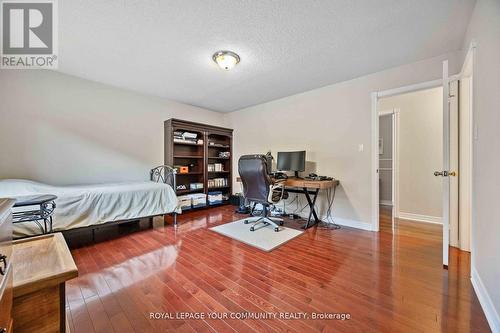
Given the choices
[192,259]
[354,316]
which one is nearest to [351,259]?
[354,316]

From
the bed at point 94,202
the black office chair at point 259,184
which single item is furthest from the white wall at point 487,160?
the bed at point 94,202

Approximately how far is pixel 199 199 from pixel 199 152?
1.10 m

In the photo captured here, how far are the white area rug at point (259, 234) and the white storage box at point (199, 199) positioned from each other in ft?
3.74

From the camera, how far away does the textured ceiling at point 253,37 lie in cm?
172

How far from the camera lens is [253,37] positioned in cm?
211

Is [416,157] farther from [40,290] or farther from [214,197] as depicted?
[40,290]

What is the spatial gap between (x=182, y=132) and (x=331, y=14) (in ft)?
10.8

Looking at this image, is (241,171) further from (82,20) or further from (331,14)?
(82,20)

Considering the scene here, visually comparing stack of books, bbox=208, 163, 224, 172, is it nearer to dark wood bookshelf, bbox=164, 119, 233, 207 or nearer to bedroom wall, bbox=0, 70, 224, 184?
dark wood bookshelf, bbox=164, 119, 233, 207

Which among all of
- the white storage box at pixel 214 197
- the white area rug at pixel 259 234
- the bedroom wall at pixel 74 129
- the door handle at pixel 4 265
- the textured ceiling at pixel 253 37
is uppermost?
the textured ceiling at pixel 253 37

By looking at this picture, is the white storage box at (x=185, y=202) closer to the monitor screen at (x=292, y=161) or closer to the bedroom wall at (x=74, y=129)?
the bedroom wall at (x=74, y=129)

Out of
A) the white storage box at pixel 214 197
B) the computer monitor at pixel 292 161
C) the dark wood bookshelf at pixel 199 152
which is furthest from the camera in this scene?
the white storage box at pixel 214 197

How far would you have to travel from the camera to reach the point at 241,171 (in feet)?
9.81

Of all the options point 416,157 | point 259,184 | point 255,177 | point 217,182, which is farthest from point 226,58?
point 416,157
